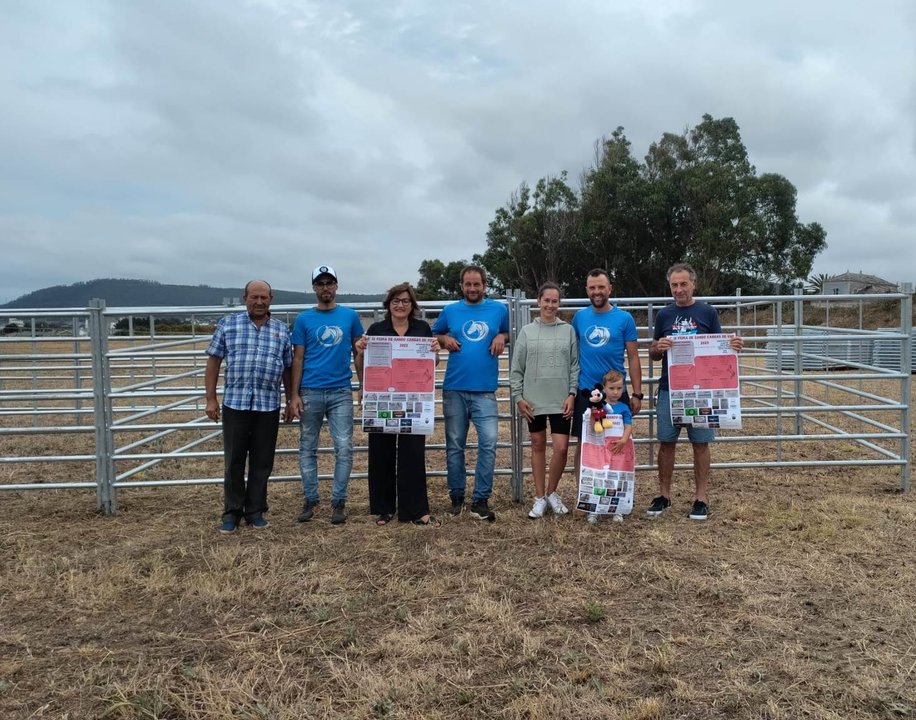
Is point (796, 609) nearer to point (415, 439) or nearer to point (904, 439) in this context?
point (415, 439)

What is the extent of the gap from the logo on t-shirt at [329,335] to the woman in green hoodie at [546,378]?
126 centimetres

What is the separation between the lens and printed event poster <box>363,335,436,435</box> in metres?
4.68

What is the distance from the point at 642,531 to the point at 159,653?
3074mm

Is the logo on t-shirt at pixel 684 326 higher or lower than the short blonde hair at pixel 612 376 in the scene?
higher

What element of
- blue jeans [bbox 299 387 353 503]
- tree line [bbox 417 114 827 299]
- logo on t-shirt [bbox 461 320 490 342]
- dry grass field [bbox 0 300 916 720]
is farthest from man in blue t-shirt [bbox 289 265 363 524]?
tree line [bbox 417 114 827 299]

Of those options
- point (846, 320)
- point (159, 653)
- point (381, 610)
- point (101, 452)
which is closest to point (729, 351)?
point (381, 610)

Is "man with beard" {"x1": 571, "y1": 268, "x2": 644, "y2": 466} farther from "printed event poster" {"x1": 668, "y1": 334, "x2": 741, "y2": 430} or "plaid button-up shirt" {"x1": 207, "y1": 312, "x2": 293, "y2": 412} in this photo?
"plaid button-up shirt" {"x1": 207, "y1": 312, "x2": 293, "y2": 412}

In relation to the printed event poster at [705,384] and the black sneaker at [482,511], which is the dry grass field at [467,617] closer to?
the black sneaker at [482,511]

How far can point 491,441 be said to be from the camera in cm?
479

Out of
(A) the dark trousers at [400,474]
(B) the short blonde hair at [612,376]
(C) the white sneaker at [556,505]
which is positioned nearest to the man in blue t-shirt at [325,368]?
(A) the dark trousers at [400,474]

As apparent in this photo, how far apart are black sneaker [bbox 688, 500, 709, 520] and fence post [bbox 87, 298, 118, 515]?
14.6 ft

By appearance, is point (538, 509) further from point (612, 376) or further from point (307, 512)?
point (307, 512)

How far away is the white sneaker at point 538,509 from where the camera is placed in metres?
4.90

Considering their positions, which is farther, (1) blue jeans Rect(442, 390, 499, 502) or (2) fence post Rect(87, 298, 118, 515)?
(2) fence post Rect(87, 298, 118, 515)
